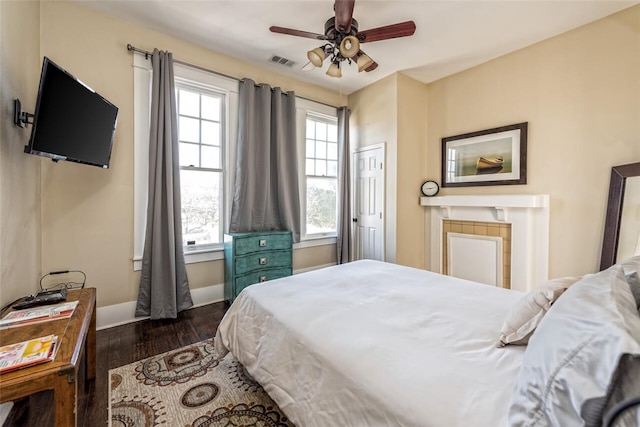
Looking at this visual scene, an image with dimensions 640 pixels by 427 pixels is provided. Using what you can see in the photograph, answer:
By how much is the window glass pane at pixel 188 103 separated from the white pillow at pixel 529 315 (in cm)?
335

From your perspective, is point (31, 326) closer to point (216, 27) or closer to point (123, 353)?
point (123, 353)

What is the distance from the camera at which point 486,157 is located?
132 inches

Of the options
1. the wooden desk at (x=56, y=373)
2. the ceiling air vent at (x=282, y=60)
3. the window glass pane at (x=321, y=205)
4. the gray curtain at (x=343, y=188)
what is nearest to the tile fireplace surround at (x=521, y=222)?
the gray curtain at (x=343, y=188)

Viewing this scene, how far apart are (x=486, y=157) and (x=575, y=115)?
2.83 feet

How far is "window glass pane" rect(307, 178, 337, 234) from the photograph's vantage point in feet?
13.4

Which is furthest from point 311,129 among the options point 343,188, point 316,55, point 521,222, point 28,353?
point 28,353

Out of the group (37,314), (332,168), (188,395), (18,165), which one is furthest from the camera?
→ (332,168)

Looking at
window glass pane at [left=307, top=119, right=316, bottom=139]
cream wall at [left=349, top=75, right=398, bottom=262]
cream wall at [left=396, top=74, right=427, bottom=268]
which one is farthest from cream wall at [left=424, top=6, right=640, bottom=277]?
window glass pane at [left=307, top=119, right=316, bottom=139]

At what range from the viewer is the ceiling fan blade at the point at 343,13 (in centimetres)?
190

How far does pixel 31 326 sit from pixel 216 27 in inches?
110

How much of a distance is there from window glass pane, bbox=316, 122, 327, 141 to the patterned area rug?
316 cm

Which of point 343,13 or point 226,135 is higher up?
point 343,13

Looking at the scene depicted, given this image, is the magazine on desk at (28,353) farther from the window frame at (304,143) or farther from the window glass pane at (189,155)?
the window frame at (304,143)

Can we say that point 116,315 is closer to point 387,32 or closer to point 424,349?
point 424,349
